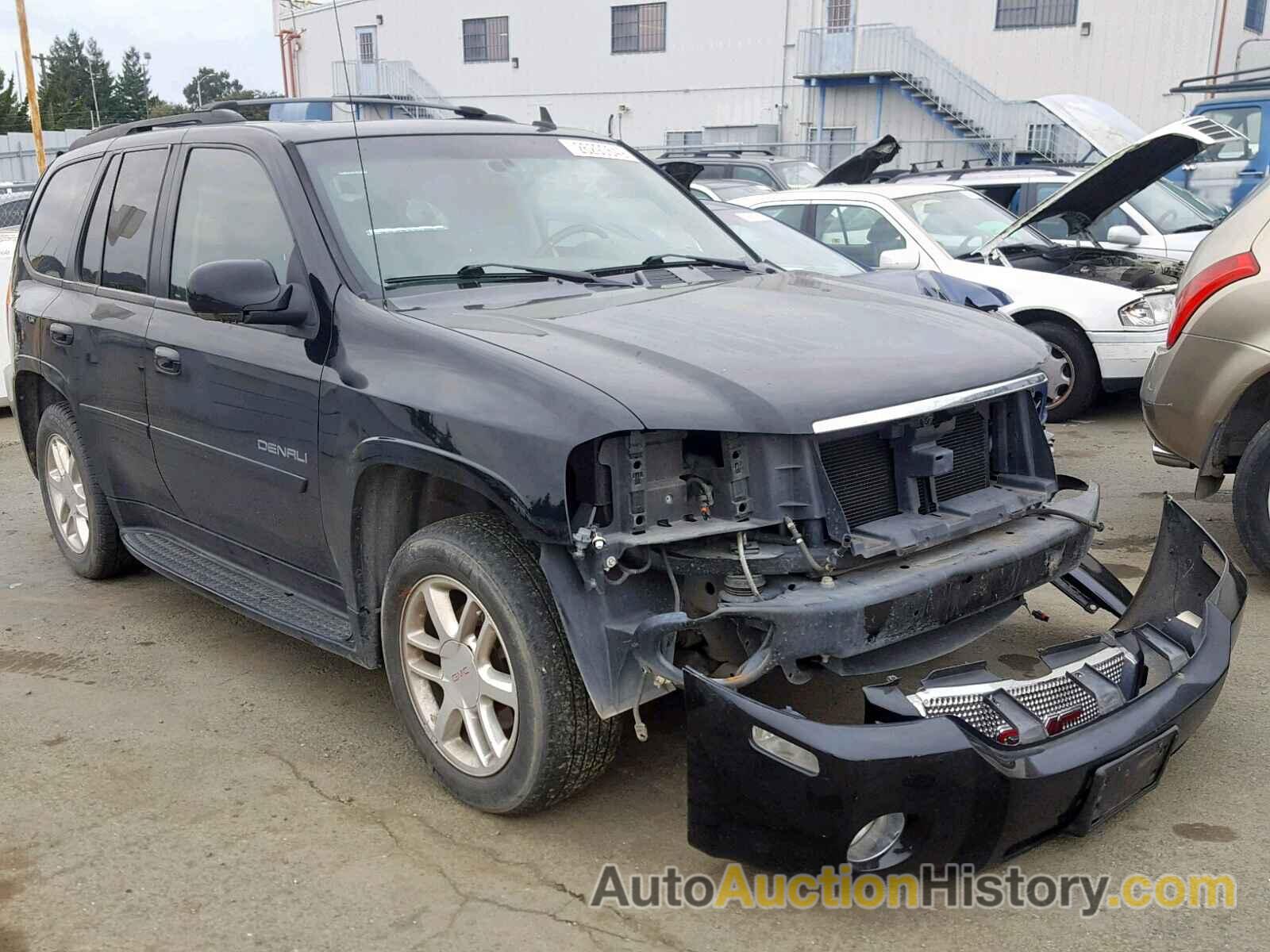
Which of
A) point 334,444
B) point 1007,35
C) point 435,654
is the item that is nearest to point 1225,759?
point 435,654

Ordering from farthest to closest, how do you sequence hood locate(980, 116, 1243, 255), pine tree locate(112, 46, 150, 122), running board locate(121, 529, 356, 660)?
pine tree locate(112, 46, 150, 122) < hood locate(980, 116, 1243, 255) < running board locate(121, 529, 356, 660)

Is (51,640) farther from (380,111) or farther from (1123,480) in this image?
(1123,480)

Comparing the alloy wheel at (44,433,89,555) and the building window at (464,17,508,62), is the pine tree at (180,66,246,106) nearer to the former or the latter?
the building window at (464,17,508,62)

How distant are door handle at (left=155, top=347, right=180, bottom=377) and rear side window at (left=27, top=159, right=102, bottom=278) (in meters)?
1.14

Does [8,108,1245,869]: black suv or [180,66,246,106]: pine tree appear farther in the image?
[180,66,246,106]: pine tree

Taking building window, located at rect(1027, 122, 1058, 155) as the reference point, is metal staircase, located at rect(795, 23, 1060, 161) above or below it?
above

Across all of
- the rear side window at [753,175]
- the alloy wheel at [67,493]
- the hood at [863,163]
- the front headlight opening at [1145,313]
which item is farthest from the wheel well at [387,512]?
the rear side window at [753,175]

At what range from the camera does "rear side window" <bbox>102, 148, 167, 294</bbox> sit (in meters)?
4.67

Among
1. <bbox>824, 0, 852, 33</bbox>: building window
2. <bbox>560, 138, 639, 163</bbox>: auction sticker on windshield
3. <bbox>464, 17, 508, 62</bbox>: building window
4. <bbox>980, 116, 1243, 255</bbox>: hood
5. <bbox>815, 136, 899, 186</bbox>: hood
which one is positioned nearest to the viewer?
<bbox>560, 138, 639, 163</bbox>: auction sticker on windshield

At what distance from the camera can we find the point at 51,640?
506cm

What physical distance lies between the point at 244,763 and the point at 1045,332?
6529 millimetres

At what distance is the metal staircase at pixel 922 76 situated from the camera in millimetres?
26172

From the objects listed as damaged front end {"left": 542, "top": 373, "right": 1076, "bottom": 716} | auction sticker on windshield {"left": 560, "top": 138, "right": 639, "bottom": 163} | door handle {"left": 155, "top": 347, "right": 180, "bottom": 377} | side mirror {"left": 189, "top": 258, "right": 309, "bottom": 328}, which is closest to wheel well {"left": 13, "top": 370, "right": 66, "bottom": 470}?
door handle {"left": 155, "top": 347, "right": 180, "bottom": 377}

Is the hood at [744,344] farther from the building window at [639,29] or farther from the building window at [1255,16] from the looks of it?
the building window at [639,29]
